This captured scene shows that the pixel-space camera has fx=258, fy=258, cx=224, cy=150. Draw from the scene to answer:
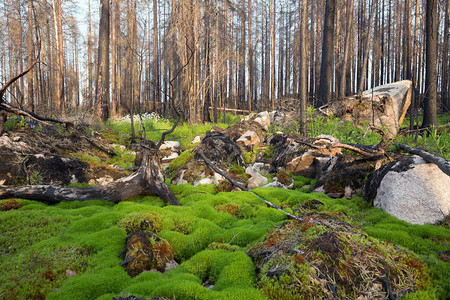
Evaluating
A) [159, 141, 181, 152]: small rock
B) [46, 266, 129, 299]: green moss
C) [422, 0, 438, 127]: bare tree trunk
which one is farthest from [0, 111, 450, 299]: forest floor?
[422, 0, 438, 127]: bare tree trunk

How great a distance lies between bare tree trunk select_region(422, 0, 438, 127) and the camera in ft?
37.4

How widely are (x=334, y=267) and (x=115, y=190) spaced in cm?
452

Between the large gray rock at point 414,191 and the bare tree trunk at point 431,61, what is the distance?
8.85m

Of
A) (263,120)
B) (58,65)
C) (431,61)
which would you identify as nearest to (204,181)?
(263,120)

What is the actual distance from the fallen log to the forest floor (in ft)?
0.59

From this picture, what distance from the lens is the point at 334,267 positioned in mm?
2617

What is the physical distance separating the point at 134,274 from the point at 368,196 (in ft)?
15.4

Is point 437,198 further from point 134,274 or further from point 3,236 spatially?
point 3,236

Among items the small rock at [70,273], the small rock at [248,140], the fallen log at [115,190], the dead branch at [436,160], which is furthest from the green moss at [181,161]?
the dead branch at [436,160]

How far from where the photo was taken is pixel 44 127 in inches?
340

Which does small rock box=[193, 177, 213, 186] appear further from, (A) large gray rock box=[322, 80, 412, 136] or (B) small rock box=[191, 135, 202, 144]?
(A) large gray rock box=[322, 80, 412, 136]

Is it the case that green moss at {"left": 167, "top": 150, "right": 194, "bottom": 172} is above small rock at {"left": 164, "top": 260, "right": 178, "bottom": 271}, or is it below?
above

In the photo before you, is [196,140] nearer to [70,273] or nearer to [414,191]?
[414,191]

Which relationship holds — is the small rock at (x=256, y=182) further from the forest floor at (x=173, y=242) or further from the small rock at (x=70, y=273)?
the small rock at (x=70, y=273)
